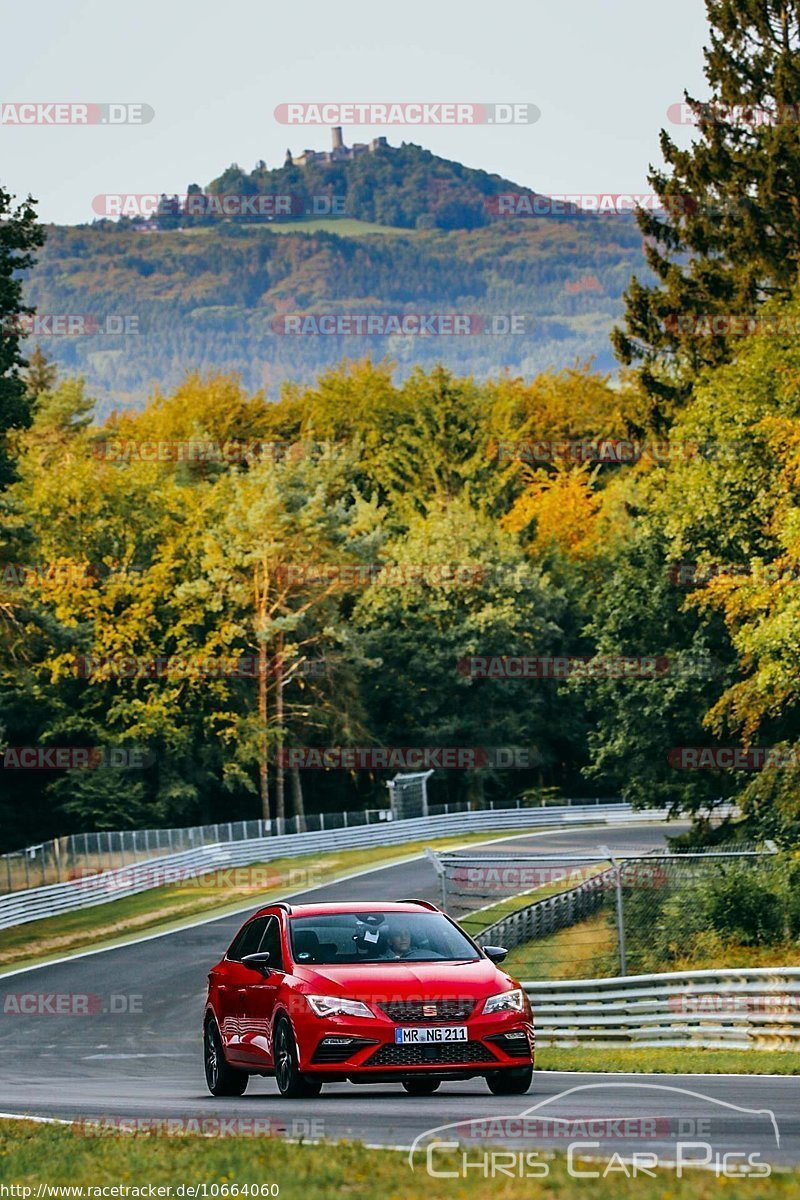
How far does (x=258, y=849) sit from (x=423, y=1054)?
5432cm

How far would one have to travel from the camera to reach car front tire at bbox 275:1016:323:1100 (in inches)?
561

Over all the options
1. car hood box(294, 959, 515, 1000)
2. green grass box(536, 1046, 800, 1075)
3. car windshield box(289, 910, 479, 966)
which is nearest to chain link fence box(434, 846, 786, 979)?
green grass box(536, 1046, 800, 1075)

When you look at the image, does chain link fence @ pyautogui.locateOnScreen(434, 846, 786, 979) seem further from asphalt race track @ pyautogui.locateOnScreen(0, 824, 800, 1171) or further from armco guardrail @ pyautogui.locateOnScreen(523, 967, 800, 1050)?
asphalt race track @ pyautogui.locateOnScreen(0, 824, 800, 1171)

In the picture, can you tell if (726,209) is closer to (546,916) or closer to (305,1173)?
(546,916)

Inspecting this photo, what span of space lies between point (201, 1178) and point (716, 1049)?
40.5 ft

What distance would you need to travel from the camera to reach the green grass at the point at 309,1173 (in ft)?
27.9

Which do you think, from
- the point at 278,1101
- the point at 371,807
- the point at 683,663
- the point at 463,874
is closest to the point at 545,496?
the point at 371,807

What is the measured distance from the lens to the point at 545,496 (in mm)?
101312

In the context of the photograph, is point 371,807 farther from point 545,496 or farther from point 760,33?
point 760,33

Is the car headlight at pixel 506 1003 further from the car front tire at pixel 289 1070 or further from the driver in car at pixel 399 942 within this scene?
the car front tire at pixel 289 1070

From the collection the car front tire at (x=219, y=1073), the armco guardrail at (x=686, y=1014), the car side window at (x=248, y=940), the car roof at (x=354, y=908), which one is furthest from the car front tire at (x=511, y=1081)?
the armco guardrail at (x=686, y=1014)

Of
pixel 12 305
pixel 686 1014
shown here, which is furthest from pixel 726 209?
pixel 686 1014

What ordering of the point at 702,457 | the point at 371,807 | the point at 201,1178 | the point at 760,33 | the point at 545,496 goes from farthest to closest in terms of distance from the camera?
the point at 545,496, the point at 371,807, the point at 760,33, the point at 702,457, the point at 201,1178

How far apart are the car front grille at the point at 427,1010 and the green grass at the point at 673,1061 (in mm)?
3946
